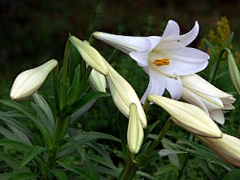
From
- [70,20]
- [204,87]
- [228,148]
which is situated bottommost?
[70,20]

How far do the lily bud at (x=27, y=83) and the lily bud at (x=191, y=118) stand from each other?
0.30 metres

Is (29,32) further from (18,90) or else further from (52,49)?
(18,90)

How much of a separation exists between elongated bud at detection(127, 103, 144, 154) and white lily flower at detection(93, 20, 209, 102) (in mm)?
226

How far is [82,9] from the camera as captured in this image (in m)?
6.70

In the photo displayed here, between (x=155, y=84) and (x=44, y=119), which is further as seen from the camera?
(x=44, y=119)

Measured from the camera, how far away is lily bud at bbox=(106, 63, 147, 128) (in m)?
1.77

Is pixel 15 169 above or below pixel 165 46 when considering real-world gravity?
below

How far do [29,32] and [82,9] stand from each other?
806 millimetres

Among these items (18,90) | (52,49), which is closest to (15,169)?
(18,90)

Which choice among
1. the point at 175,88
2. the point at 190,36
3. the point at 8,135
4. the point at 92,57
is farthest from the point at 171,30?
the point at 8,135

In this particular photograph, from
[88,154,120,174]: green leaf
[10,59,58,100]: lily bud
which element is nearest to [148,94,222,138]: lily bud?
[10,59,58,100]: lily bud

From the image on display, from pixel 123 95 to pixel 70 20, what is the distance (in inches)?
187

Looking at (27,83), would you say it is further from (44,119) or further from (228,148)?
(228,148)

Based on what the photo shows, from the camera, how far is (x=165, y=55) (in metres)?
2.05
